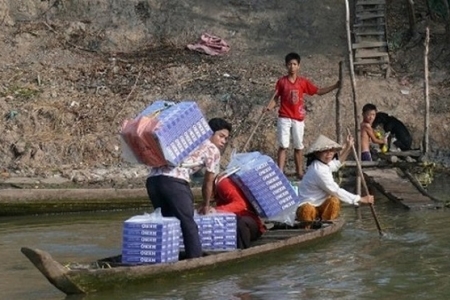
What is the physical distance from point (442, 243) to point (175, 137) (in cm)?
357

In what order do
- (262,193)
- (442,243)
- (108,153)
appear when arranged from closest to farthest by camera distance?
1. (262,193)
2. (442,243)
3. (108,153)

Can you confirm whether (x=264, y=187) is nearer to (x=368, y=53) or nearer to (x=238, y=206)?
(x=238, y=206)

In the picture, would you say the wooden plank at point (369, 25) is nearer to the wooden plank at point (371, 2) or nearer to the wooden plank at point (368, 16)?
the wooden plank at point (368, 16)

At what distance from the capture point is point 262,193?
10.5 m

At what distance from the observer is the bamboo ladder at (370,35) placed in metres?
18.5

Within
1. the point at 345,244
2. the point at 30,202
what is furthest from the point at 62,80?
the point at 345,244

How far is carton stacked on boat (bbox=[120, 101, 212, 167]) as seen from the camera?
359 inches

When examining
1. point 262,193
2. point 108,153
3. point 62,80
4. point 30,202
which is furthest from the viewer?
point 62,80

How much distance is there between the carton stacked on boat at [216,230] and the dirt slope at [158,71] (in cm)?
628

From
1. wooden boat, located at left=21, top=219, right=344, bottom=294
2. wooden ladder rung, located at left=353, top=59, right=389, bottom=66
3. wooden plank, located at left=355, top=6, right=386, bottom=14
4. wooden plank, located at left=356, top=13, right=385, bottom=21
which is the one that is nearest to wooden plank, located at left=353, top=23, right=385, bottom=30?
wooden plank, located at left=356, top=13, right=385, bottom=21

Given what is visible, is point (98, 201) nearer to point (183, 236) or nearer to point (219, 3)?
point (183, 236)

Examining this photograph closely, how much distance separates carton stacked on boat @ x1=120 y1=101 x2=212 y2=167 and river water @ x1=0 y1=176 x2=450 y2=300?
108 centimetres

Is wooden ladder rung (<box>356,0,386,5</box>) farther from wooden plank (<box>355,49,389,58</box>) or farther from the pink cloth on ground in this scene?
the pink cloth on ground

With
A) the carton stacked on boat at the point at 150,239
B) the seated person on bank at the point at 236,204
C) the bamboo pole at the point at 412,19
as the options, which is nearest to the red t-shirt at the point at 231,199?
the seated person on bank at the point at 236,204
